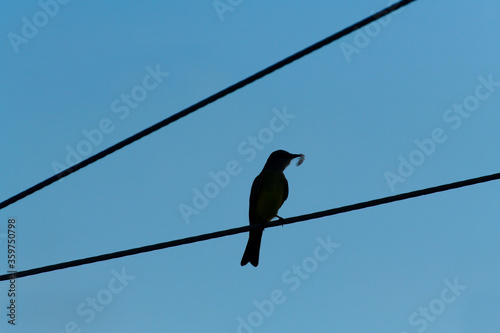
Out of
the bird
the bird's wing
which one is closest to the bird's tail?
the bird

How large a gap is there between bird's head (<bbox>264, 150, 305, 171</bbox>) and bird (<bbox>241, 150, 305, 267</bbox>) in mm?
54

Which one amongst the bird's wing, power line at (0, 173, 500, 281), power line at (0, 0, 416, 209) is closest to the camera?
power line at (0, 0, 416, 209)

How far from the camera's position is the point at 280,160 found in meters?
10.2

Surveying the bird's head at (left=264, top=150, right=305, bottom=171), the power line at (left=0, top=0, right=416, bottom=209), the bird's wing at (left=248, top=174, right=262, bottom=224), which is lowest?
the power line at (left=0, top=0, right=416, bottom=209)

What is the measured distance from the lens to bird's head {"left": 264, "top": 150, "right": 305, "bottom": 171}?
10.2 m

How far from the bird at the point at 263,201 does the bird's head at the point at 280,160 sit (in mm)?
54

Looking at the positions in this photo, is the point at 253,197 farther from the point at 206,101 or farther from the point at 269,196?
the point at 206,101

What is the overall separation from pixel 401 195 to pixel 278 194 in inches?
171

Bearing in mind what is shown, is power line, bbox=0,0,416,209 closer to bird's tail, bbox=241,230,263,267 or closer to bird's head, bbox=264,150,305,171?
bird's tail, bbox=241,230,263,267

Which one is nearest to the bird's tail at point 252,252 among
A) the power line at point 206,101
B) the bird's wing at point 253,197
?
the bird's wing at point 253,197

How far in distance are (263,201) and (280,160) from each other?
2.50ft

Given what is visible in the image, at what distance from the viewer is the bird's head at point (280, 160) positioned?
10.2 metres

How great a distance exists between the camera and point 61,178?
16.4 ft

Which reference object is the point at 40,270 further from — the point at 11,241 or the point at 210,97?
the point at 11,241
